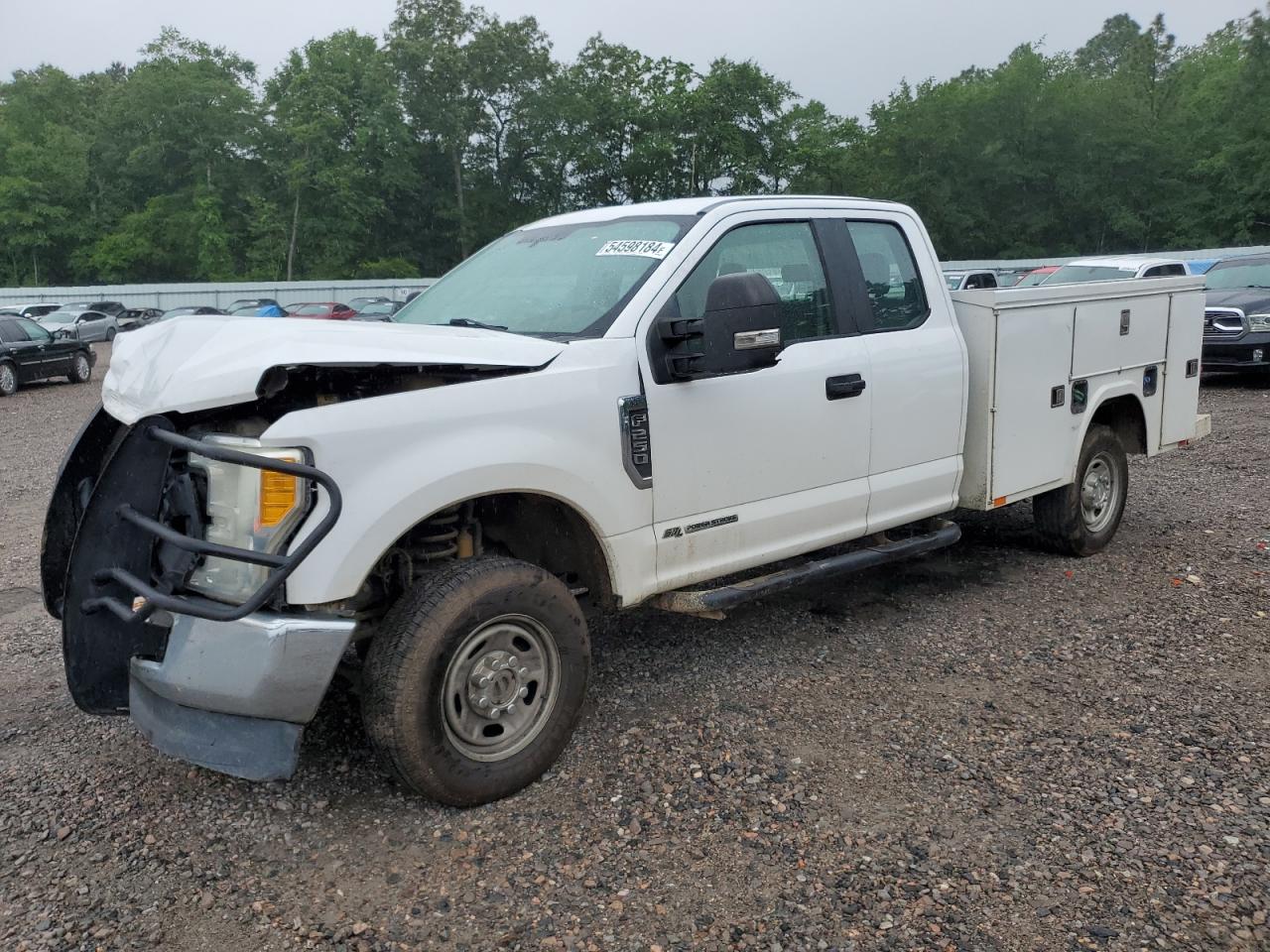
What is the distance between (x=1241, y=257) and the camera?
50.5ft

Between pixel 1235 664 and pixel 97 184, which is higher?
pixel 97 184

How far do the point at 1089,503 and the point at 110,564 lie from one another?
5.35m

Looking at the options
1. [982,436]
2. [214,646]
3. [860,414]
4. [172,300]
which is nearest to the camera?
[214,646]

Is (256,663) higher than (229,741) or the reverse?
higher

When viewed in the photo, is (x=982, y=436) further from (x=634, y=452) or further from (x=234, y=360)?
→ (x=234, y=360)

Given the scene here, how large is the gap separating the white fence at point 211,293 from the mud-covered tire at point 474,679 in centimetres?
4408

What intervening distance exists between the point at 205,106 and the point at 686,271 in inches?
2788

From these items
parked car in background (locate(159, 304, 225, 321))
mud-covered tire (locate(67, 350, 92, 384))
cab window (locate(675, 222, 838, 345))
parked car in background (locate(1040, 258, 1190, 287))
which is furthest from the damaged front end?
mud-covered tire (locate(67, 350, 92, 384))

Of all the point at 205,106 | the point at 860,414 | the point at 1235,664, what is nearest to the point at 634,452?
the point at 860,414

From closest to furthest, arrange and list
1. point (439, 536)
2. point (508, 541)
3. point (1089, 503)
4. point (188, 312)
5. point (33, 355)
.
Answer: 1. point (439, 536)
2. point (508, 541)
3. point (1089, 503)
4. point (188, 312)
5. point (33, 355)

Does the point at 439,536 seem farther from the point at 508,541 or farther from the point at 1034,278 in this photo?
the point at 1034,278

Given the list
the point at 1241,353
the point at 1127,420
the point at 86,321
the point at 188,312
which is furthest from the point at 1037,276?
the point at 86,321

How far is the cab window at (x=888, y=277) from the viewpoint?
4867 millimetres

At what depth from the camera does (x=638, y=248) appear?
13.9 ft
